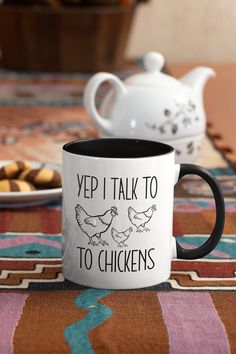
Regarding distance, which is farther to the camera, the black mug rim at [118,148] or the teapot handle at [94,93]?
the teapot handle at [94,93]

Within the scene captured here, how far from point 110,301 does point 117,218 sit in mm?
59

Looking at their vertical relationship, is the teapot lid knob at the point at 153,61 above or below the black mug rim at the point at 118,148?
below

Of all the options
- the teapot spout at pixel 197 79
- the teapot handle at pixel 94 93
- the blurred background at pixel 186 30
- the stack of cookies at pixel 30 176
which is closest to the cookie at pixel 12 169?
the stack of cookies at pixel 30 176

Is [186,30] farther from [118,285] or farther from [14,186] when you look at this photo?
[118,285]

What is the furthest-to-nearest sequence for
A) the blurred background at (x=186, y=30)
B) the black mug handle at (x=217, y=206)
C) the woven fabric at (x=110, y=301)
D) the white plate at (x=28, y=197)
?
1. the blurred background at (x=186, y=30)
2. the white plate at (x=28, y=197)
3. the black mug handle at (x=217, y=206)
4. the woven fabric at (x=110, y=301)

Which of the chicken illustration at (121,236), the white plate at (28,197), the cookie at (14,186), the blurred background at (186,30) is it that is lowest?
the blurred background at (186,30)

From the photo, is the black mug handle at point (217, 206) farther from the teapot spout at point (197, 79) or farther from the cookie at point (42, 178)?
the teapot spout at point (197, 79)

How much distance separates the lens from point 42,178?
909 millimetres

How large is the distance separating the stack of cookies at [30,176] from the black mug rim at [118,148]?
0.71 ft

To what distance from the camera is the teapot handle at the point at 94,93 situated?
1074mm

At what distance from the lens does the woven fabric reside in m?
0.54

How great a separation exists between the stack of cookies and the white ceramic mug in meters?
0.25

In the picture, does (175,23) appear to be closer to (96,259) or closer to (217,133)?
(217,133)

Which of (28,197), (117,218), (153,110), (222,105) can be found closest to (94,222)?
(117,218)
